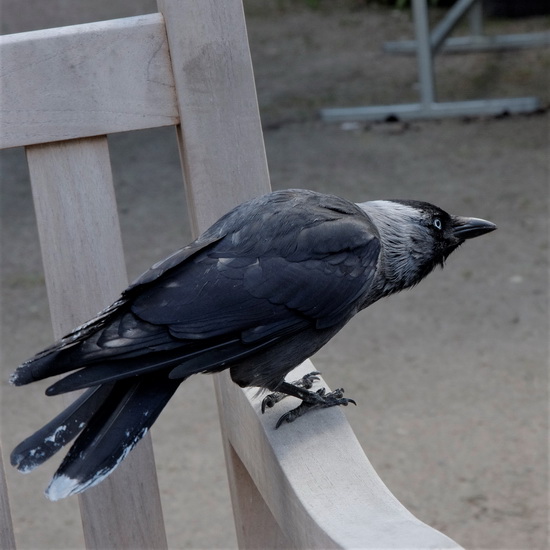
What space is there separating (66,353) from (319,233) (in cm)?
55

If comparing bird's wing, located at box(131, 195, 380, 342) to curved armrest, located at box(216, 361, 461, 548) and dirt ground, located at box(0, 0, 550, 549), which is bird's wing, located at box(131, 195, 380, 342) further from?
dirt ground, located at box(0, 0, 550, 549)

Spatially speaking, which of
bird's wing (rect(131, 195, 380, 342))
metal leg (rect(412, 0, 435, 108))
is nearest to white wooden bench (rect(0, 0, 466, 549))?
bird's wing (rect(131, 195, 380, 342))

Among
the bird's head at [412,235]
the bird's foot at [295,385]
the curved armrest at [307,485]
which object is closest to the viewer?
the curved armrest at [307,485]

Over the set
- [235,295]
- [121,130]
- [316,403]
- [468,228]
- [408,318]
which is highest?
[121,130]

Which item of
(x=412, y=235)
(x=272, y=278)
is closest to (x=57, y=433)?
(x=272, y=278)

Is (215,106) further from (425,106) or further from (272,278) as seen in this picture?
(425,106)

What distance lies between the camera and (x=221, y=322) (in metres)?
1.58

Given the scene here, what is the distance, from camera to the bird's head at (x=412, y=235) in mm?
2006

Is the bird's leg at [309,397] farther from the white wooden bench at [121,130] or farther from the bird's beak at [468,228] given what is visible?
the bird's beak at [468,228]

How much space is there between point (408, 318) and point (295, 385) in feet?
8.18

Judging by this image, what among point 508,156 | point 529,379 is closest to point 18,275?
point 529,379

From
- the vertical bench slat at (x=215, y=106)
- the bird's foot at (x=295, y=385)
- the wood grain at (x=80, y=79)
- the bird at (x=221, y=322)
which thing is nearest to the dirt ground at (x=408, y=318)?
the bird's foot at (x=295, y=385)

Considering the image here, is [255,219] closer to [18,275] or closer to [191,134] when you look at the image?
[191,134]

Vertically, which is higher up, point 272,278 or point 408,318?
point 272,278
